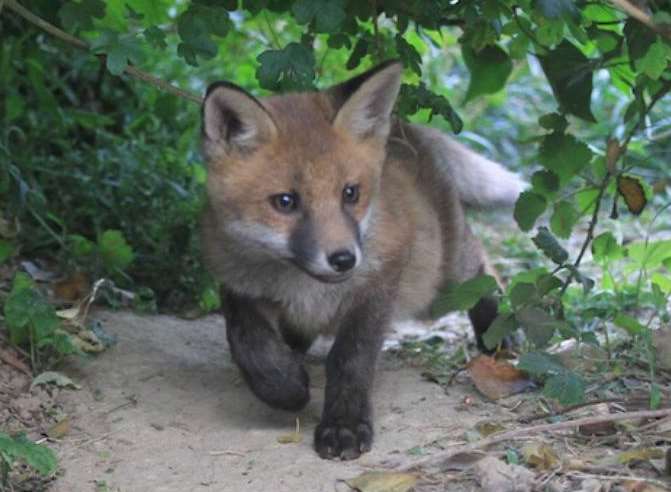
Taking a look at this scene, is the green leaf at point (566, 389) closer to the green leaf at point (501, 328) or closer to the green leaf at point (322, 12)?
the green leaf at point (501, 328)

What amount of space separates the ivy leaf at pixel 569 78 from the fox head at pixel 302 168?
1.96 feet

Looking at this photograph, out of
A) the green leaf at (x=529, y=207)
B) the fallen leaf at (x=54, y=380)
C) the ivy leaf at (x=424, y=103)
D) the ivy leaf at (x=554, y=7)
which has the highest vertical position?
the ivy leaf at (x=554, y=7)

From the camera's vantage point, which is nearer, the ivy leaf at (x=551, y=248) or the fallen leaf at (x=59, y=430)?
the fallen leaf at (x=59, y=430)

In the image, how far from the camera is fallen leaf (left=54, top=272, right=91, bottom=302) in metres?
4.81

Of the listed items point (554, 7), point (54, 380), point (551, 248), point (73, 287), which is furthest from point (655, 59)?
point (73, 287)

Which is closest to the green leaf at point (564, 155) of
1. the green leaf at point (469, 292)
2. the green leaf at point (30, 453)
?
the green leaf at point (469, 292)

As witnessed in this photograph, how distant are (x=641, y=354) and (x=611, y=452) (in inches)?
29.9

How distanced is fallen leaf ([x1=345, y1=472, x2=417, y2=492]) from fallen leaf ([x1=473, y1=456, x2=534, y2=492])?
187 millimetres

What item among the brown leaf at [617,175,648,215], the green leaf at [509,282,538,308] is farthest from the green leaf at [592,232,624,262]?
the green leaf at [509,282,538,308]

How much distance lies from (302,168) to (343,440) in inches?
33.3

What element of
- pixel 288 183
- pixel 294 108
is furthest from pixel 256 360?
pixel 294 108

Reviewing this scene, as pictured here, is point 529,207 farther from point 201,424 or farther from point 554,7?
point 201,424

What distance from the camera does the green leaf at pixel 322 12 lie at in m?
3.43

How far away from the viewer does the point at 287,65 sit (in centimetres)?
358
